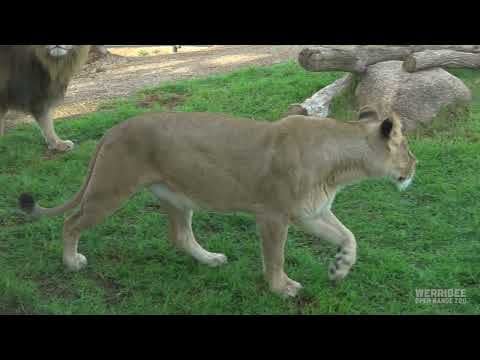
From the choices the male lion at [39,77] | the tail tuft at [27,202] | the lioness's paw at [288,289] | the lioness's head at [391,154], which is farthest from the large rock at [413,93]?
the tail tuft at [27,202]

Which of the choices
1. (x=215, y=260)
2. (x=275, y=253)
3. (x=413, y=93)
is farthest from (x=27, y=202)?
(x=413, y=93)

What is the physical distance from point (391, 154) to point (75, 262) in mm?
2612

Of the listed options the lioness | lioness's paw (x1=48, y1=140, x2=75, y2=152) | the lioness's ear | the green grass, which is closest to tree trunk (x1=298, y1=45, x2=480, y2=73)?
the green grass

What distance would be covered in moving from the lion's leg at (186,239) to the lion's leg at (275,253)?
653 mm

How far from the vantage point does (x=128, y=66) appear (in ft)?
43.1

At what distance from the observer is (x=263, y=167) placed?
4.39 m

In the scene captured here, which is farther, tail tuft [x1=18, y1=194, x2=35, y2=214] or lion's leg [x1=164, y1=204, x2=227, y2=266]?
lion's leg [x1=164, y1=204, x2=227, y2=266]

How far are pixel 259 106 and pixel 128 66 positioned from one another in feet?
17.6

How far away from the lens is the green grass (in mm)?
4434

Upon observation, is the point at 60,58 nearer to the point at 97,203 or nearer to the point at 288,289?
the point at 97,203

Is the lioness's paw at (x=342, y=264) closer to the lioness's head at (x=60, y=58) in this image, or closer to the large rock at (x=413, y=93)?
the large rock at (x=413, y=93)

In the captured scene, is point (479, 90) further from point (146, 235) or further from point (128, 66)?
point (128, 66)

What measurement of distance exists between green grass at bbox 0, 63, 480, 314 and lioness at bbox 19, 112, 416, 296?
0.31 metres

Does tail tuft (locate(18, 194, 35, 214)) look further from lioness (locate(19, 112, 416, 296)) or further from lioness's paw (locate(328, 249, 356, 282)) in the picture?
lioness's paw (locate(328, 249, 356, 282))
